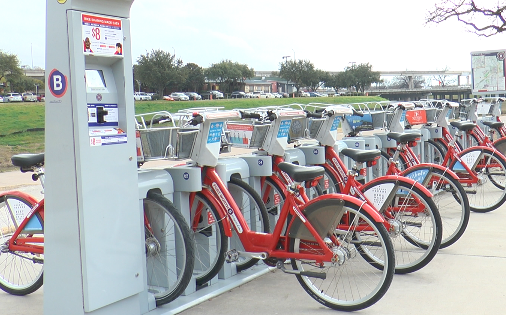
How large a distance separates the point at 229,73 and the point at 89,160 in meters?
58.4

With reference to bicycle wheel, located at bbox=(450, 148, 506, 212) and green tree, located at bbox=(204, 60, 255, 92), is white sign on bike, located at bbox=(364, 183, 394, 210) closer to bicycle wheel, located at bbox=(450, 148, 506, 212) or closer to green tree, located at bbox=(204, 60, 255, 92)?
bicycle wheel, located at bbox=(450, 148, 506, 212)

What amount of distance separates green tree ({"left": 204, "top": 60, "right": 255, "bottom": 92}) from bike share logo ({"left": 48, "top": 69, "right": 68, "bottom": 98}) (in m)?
56.7

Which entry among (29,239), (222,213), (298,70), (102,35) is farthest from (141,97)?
(102,35)

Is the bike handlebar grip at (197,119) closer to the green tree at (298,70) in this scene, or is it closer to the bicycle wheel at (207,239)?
the bicycle wheel at (207,239)

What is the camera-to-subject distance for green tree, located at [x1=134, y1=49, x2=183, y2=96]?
44534mm

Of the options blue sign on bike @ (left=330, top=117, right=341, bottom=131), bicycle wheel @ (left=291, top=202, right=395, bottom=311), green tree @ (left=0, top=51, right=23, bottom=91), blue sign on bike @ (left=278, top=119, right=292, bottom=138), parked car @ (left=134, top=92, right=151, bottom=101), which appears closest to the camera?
bicycle wheel @ (left=291, top=202, right=395, bottom=311)

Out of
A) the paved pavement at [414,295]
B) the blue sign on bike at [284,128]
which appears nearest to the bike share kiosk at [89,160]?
the paved pavement at [414,295]

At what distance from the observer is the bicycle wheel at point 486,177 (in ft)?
21.6

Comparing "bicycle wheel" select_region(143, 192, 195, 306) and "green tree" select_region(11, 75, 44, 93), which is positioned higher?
"green tree" select_region(11, 75, 44, 93)

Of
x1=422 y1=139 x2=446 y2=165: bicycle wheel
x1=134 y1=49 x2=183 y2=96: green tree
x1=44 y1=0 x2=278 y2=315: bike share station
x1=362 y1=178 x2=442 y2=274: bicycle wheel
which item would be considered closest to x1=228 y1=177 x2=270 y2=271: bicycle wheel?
x1=362 y1=178 x2=442 y2=274: bicycle wheel

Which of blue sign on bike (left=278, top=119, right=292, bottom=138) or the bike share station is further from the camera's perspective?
blue sign on bike (left=278, top=119, right=292, bottom=138)

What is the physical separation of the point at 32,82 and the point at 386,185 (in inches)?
2186

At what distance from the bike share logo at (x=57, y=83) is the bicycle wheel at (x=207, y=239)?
1360 millimetres

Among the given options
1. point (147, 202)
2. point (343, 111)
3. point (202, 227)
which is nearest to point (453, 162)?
point (343, 111)
